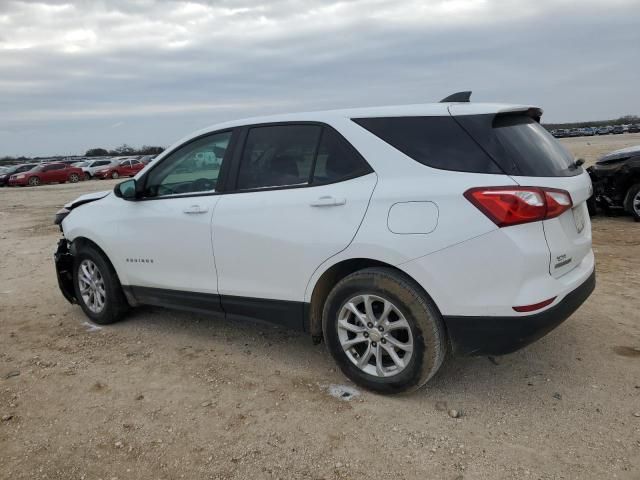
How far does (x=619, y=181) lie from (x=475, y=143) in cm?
726

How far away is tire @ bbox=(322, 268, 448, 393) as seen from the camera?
320cm

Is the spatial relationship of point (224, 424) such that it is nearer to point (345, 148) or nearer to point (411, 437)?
point (411, 437)

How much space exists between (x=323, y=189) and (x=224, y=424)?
1.58m

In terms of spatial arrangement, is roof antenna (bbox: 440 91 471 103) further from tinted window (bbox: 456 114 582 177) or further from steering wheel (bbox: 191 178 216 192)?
steering wheel (bbox: 191 178 216 192)

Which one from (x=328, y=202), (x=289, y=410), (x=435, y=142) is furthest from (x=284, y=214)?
(x=289, y=410)

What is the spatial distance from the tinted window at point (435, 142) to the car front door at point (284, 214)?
245 millimetres

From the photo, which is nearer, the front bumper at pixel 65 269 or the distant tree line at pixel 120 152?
the front bumper at pixel 65 269

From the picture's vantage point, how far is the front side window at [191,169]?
4.19 m

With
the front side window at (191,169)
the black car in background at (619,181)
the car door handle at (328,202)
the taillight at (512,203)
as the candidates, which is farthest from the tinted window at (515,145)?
the black car in background at (619,181)

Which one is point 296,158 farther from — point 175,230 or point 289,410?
point 289,410

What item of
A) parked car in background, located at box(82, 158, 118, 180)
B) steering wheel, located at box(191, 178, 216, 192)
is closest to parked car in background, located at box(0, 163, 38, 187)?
parked car in background, located at box(82, 158, 118, 180)

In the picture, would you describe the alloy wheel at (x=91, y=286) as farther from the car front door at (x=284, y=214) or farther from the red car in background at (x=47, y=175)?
the red car in background at (x=47, y=175)

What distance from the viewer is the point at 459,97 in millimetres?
3645

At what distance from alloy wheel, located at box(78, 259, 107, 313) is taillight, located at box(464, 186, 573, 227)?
11.8 feet
